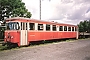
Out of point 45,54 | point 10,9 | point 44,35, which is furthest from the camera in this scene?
point 10,9

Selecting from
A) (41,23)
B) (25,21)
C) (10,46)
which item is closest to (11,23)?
(25,21)

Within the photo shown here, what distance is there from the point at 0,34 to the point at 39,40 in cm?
1901

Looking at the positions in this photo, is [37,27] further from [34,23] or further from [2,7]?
[2,7]

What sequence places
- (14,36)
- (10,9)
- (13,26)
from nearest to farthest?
(14,36)
(13,26)
(10,9)

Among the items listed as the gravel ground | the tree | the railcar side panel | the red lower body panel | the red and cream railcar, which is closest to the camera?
the gravel ground

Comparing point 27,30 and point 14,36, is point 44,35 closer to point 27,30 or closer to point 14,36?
point 27,30

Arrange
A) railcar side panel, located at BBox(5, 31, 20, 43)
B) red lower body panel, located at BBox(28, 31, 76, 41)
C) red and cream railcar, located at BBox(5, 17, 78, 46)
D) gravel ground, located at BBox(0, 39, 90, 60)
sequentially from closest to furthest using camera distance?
gravel ground, located at BBox(0, 39, 90, 60) → railcar side panel, located at BBox(5, 31, 20, 43) → red and cream railcar, located at BBox(5, 17, 78, 46) → red lower body panel, located at BBox(28, 31, 76, 41)

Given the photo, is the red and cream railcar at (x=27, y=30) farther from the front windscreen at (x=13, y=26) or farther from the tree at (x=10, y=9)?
the tree at (x=10, y=9)

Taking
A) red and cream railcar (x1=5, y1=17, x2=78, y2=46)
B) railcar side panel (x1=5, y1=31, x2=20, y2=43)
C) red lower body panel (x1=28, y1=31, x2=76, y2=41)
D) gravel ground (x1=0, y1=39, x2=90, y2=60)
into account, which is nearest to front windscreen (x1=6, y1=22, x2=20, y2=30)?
red and cream railcar (x1=5, y1=17, x2=78, y2=46)

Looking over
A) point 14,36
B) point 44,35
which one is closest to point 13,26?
point 14,36

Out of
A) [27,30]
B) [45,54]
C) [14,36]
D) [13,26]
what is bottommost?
[45,54]

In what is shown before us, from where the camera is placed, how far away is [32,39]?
17297 millimetres

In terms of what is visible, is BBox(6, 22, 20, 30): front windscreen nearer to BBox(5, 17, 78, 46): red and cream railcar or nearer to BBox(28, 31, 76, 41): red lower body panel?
BBox(5, 17, 78, 46): red and cream railcar

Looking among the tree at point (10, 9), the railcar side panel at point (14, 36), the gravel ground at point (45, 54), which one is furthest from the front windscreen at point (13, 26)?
the tree at point (10, 9)
